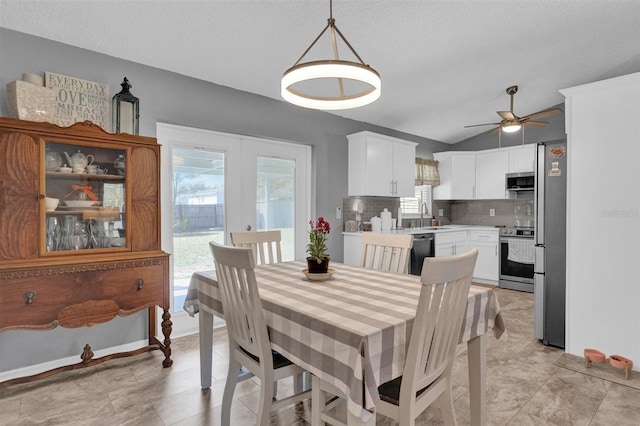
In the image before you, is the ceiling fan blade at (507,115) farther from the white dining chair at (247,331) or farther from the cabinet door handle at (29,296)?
the cabinet door handle at (29,296)

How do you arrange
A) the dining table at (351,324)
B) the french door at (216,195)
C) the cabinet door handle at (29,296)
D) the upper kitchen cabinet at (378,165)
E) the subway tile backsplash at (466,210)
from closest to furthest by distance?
1. the dining table at (351,324)
2. the cabinet door handle at (29,296)
3. the french door at (216,195)
4. the upper kitchen cabinet at (378,165)
5. the subway tile backsplash at (466,210)

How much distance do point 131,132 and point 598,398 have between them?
3.80 meters

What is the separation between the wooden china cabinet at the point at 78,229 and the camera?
2152mm

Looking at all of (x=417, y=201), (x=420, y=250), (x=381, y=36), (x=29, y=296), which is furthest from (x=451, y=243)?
(x=29, y=296)

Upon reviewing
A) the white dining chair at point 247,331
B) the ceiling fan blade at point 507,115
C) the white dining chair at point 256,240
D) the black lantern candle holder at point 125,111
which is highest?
the ceiling fan blade at point 507,115

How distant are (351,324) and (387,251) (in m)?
1.40

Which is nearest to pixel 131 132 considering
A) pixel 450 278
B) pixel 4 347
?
pixel 4 347

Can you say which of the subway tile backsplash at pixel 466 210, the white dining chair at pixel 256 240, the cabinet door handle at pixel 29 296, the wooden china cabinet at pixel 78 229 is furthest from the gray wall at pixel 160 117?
the white dining chair at pixel 256 240

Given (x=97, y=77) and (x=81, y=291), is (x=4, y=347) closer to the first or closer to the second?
(x=81, y=291)

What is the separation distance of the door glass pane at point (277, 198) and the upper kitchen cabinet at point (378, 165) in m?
0.92

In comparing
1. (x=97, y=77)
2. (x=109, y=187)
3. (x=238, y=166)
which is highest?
(x=97, y=77)

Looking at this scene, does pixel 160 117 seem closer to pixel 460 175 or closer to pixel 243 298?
pixel 243 298

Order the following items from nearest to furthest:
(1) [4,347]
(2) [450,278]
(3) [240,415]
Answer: (2) [450,278], (3) [240,415], (1) [4,347]

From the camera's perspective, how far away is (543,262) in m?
3.14
